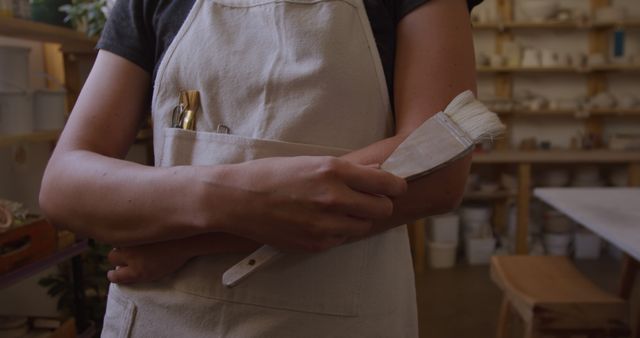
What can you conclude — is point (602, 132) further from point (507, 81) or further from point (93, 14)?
point (93, 14)

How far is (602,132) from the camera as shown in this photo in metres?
4.25

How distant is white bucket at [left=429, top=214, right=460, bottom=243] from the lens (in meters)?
3.89

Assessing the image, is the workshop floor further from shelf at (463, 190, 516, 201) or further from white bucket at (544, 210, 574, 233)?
shelf at (463, 190, 516, 201)

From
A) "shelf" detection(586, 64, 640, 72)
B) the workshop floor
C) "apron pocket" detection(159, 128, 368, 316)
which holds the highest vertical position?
"shelf" detection(586, 64, 640, 72)

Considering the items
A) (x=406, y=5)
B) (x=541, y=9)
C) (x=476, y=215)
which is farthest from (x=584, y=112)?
(x=406, y=5)

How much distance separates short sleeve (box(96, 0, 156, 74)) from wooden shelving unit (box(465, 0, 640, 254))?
11.1 ft

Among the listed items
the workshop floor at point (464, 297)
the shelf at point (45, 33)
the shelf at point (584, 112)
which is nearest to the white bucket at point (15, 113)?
the shelf at point (45, 33)

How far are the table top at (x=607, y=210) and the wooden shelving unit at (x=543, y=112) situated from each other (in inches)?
56.4

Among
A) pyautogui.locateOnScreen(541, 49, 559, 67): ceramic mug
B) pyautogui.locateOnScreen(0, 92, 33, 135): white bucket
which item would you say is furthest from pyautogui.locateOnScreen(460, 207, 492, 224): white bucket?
pyautogui.locateOnScreen(0, 92, 33, 135): white bucket

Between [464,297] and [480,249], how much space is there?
29.0 inches

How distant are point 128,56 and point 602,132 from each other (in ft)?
14.5

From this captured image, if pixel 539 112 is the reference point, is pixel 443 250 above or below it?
below

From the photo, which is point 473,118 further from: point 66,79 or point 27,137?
point 66,79

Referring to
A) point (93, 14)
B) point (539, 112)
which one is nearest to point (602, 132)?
point (539, 112)
